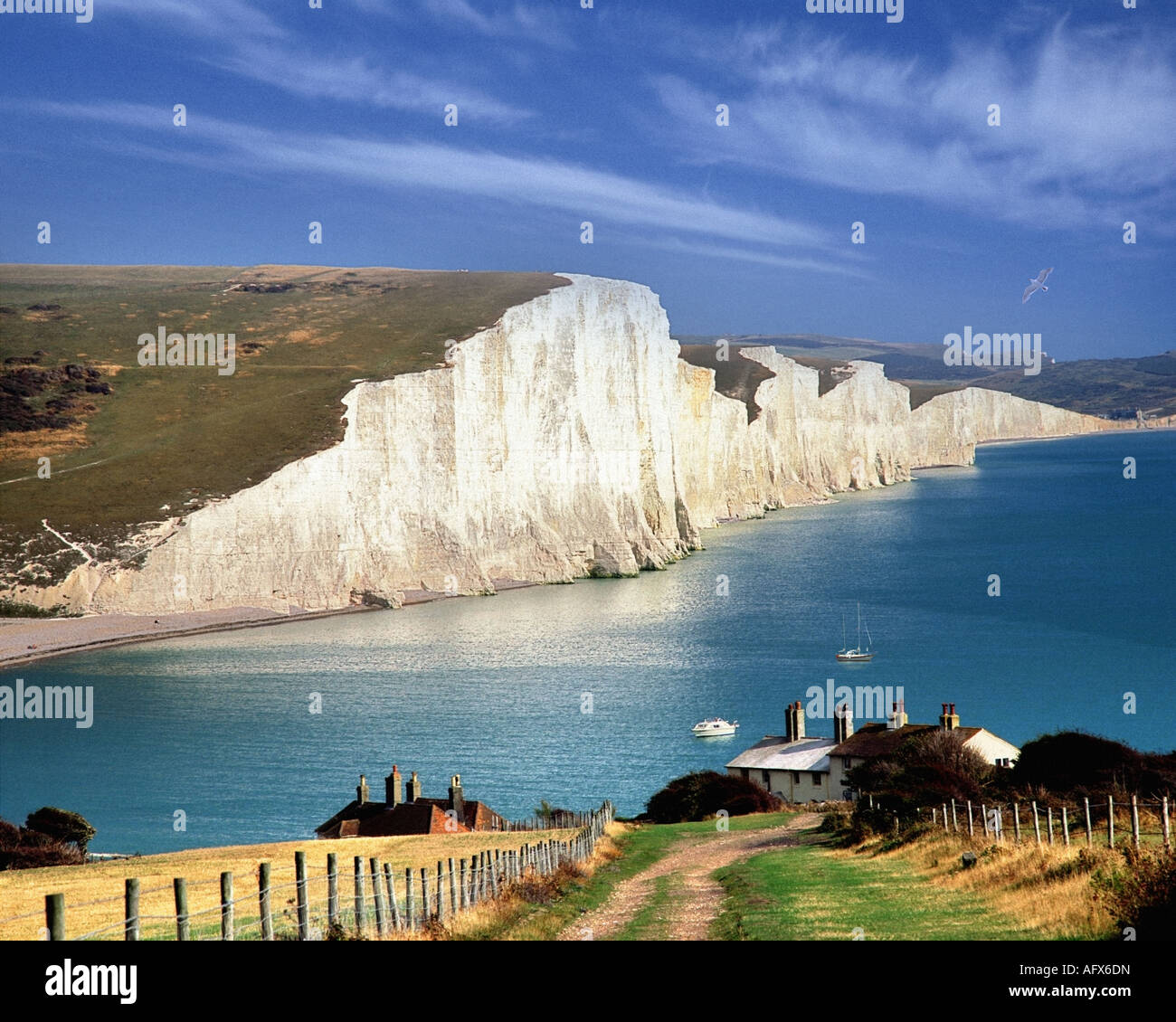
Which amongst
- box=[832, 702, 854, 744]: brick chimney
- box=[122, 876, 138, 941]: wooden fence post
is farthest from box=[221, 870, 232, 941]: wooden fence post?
box=[832, 702, 854, 744]: brick chimney

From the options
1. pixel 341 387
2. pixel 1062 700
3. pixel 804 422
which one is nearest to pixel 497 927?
pixel 1062 700

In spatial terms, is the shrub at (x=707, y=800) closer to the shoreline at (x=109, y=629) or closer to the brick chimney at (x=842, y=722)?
Answer: the brick chimney at (x=842, y=722)

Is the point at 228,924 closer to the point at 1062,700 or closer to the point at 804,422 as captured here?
the point at 1062,700

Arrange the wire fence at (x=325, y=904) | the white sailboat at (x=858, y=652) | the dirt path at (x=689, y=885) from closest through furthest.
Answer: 1. the wire fence at (x=325, y=904)
2. the dirt path at (x=689, y=885)
3. the white sailboat at (x=858, y=652)

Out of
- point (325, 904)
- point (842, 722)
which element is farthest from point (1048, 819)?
point (842, 722)

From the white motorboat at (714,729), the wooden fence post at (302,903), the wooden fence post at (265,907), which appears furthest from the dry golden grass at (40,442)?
the wooden fence post at (265,907)

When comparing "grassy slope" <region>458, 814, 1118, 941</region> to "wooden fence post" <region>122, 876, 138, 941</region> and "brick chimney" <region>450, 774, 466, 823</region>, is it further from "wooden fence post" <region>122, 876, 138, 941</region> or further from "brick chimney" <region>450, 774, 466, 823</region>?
"brick chimney" <region>450, 774, 466, 823</region>

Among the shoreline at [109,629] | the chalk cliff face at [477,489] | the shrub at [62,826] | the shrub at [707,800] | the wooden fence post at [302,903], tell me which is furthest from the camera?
the chalk cliff face at [477,489]
